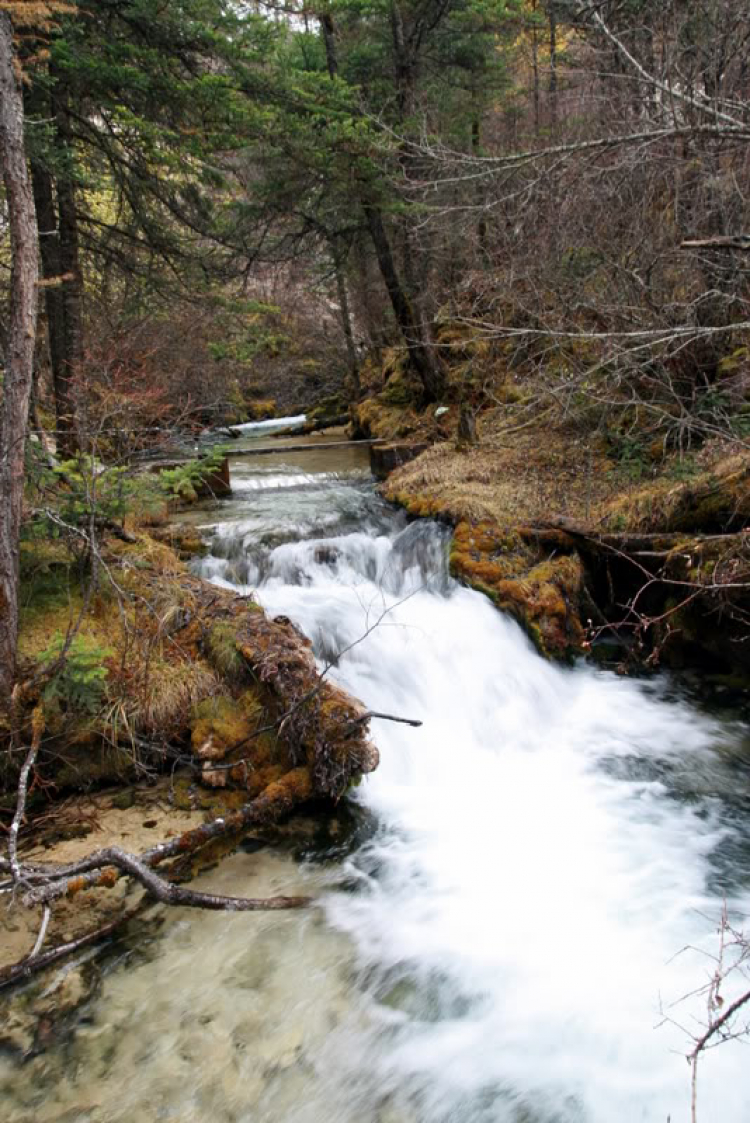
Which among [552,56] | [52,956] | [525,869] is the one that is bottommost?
[525,869]

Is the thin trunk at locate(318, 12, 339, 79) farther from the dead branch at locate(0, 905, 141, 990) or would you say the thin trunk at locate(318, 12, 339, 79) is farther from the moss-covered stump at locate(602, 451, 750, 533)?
the dead branch at locate(0, 905, 141, 990)

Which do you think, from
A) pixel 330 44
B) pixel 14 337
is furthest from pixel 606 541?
pixel 330 44

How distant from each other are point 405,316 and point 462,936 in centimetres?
1246

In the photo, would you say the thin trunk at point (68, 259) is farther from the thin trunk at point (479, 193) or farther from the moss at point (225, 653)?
the thin trunk at point (479, 193)

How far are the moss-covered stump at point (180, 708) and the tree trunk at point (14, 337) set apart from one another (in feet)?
2.03

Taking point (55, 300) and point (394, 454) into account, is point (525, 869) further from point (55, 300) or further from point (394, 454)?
point (394, 454)

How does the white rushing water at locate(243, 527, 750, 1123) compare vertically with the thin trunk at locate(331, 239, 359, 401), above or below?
below

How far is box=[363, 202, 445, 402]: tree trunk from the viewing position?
42.5ft

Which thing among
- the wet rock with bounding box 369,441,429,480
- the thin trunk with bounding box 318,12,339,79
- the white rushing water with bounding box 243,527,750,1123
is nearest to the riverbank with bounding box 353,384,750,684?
the white rushing water with bounding box 243,527,750,1123

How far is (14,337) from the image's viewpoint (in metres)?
4.04

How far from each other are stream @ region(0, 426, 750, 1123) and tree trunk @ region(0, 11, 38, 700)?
2373 mm

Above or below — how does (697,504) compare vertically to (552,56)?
below

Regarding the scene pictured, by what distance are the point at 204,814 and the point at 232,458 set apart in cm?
1251

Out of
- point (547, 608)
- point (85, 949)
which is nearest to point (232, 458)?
point (547, 608)
